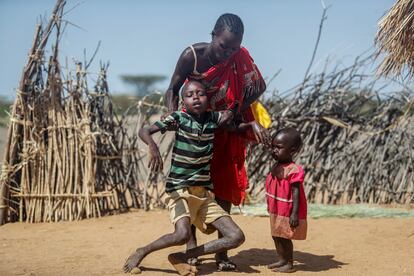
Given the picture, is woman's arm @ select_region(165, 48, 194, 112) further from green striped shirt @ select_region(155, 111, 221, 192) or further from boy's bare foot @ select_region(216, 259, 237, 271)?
boy's bare foot @ select_region(216, 259, 237, 271)

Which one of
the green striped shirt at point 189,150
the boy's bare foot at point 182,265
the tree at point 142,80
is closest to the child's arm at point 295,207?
the green striped shirt at point 189,150

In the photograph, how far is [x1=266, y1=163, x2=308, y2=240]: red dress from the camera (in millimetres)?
3920

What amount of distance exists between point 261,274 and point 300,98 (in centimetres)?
390

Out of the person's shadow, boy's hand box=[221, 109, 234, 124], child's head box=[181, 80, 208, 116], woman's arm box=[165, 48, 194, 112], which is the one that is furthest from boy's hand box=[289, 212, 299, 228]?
woman's arm box=[165, 48, 194, 112]

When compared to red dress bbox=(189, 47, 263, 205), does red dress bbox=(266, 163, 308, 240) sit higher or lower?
lower

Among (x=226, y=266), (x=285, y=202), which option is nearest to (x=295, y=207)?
(x=285, y=202)

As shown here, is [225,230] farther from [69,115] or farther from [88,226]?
[69,115]

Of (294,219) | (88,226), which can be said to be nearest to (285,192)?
(294,219)

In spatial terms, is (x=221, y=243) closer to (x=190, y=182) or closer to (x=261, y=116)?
(x=190, y=182)

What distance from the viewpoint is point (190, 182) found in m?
3.86

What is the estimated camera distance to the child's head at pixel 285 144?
155 inches

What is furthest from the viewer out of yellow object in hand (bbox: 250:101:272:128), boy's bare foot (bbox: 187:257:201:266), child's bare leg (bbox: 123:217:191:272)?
yellow object in hand (bbox: 250:101:272:128)

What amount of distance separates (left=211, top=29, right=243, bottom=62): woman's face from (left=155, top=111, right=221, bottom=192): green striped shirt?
17.8 inches

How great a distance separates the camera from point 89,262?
4.38 m
